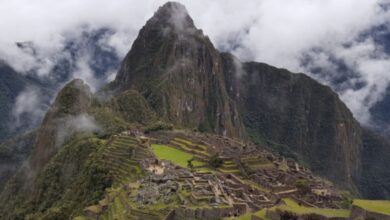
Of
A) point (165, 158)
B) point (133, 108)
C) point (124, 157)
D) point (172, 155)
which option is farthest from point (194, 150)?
point (133, 108)

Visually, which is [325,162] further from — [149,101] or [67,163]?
[67,163]

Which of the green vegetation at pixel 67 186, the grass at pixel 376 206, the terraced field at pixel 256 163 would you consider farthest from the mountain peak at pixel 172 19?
the grass at pixel 376 206

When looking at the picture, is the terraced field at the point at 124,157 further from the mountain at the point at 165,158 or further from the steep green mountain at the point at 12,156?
the steep green mountain at the point at 12,156

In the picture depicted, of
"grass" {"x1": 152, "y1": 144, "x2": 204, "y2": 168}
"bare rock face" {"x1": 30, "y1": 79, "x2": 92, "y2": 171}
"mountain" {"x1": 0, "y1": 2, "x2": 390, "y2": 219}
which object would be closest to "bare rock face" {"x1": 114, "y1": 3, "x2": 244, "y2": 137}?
"mountain" {"x1": 0, "y1": 2, "x2": 390, "y2": 219}

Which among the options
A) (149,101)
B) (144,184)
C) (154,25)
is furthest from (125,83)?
(144,184)

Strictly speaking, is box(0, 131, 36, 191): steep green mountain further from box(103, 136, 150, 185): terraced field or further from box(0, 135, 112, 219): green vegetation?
box(103, 136, 150, 185): terraced field
